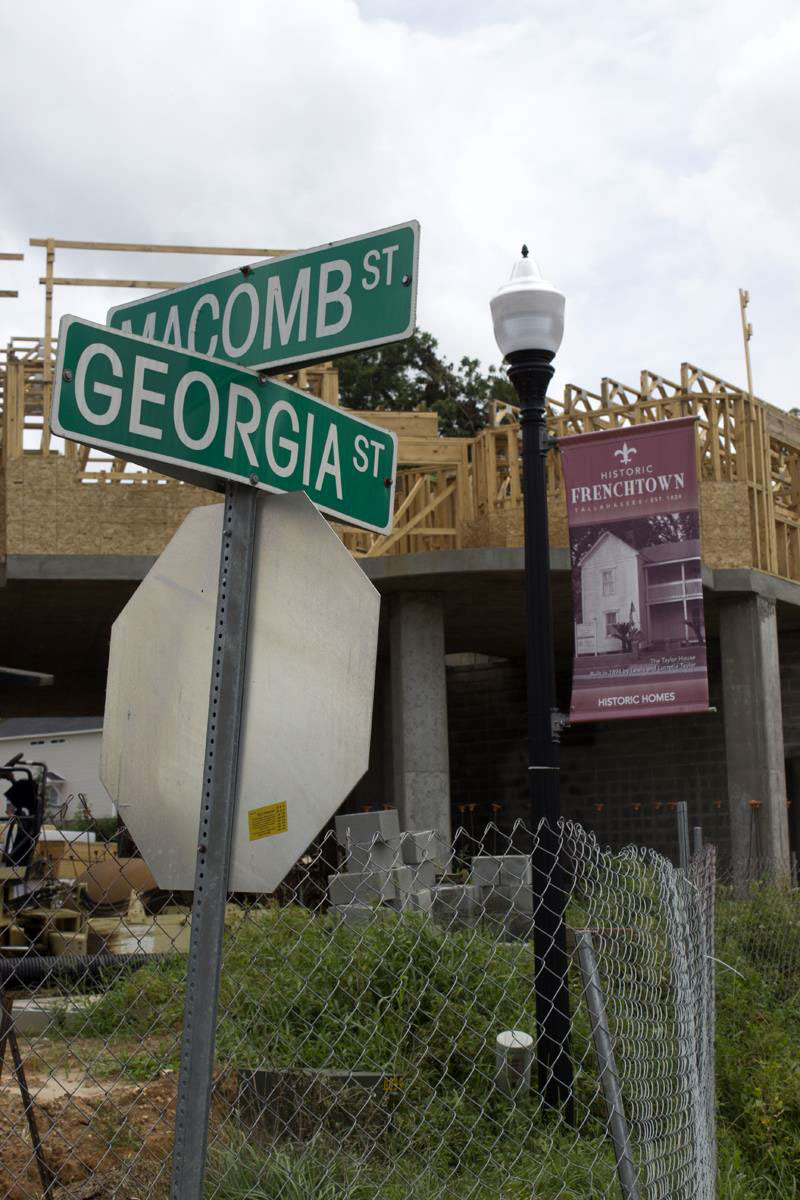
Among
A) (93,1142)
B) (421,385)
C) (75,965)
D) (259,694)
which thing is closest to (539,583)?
(93,1142)

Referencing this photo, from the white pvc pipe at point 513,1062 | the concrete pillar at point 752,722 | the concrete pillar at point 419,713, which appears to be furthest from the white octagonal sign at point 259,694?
the concrete pillar at point 752,722

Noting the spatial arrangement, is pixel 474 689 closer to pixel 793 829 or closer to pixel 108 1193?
pixel 793 829

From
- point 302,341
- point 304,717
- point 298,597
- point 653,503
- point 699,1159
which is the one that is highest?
point 653,503

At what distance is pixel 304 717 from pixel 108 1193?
314cm

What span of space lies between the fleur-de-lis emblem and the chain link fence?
691 cm

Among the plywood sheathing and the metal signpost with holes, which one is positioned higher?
the plywood sheathing

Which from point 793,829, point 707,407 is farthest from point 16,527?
point 793,829

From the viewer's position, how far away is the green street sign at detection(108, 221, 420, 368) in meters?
3.34

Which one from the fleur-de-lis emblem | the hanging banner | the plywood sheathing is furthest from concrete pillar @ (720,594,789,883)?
the plywood sheathing

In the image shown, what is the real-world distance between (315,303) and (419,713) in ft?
50.9

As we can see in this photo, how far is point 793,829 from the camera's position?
23766 millimetres

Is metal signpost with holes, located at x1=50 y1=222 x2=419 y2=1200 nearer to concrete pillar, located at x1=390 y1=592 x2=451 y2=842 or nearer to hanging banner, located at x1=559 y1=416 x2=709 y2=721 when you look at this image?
hanging banner, located at x1=559 y1=416 x2=709 y2=721

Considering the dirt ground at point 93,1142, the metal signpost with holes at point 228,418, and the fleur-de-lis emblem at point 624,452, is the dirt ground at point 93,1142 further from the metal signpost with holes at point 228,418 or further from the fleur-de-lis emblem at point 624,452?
the fleur-de-lis emblem at point 624,452

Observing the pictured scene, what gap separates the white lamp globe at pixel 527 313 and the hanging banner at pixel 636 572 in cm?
728
